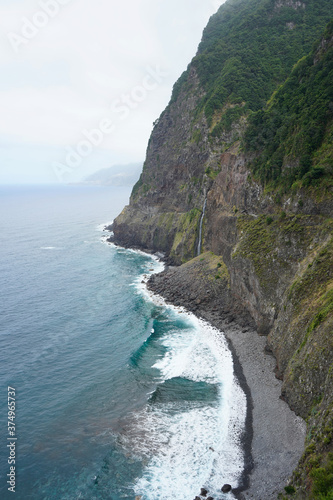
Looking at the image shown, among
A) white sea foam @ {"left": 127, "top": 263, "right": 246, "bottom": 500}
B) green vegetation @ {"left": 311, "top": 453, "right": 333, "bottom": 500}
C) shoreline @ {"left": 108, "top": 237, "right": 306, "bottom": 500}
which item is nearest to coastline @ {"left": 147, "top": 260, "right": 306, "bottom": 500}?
shoreline @ {"left": 108, "top": 237, "right": 306, "bottom": 500}

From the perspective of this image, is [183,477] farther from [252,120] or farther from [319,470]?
[252,120]

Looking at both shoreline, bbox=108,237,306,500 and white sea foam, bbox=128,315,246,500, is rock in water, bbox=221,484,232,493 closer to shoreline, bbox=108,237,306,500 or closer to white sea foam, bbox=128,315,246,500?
shoreline, bbox=108,237,306,500

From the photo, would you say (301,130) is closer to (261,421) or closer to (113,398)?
(261,421)

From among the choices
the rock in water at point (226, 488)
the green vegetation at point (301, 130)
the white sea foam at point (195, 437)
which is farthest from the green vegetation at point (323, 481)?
the green vegetation at point (301, 130)

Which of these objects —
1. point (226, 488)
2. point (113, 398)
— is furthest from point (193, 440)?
point (113, 398)

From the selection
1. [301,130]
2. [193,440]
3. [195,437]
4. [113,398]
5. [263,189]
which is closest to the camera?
[193,440]

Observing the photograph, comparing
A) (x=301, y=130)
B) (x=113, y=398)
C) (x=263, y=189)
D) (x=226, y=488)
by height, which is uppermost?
(x=301, y=130)
